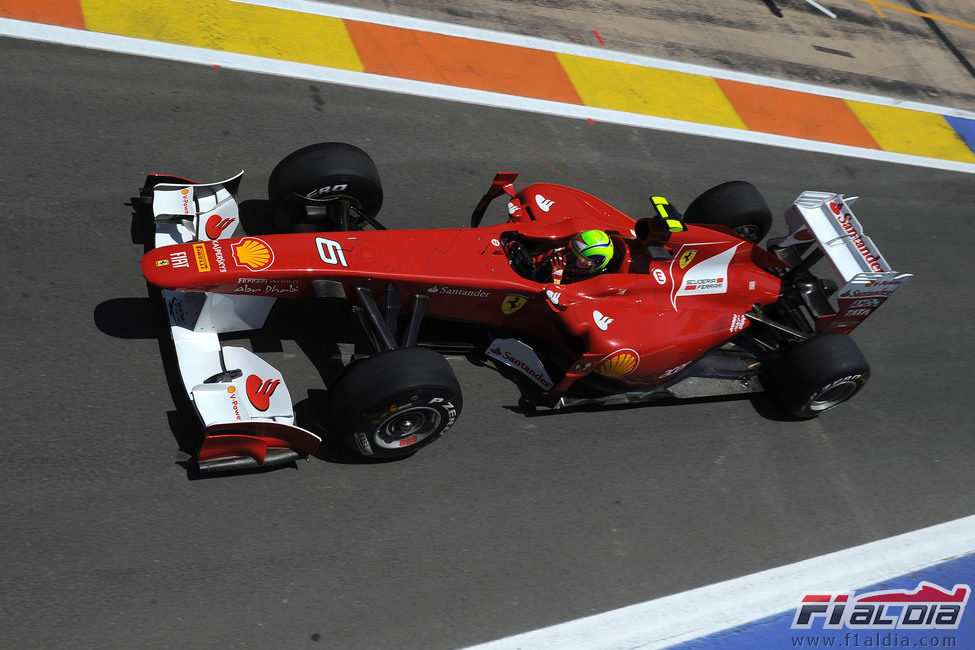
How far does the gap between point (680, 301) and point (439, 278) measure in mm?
2141

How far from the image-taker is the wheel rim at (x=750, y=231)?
27.8 ft

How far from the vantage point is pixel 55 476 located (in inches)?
227

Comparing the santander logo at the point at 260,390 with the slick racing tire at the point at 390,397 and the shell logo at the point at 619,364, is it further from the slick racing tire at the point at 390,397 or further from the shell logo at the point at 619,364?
the shell logo at the point at 619,364

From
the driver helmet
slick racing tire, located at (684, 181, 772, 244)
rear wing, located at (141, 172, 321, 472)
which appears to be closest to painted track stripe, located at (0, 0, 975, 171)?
slick racing tire, located at (684, 181, 772, 244)

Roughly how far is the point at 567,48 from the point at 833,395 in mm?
5526

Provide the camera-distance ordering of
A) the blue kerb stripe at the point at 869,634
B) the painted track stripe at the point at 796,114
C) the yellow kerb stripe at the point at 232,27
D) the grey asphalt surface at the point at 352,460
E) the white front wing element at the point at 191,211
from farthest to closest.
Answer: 1. the painted track stripe at the point at 796,114
2. the yellow kerb stripe at the point at 232,27
3. the white front wing element at the point at 191,211
4. the blue kerb stripe at the point at 869,634
5. the grey asphalt surface at the point at 352,460

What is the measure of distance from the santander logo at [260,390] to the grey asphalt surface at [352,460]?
1.87 feet

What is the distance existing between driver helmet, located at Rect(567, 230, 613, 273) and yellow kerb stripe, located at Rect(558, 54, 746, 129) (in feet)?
13.1

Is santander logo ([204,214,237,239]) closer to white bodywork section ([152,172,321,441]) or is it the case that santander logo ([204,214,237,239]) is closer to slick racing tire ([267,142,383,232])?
white bodywork section ([152,172,321,441])

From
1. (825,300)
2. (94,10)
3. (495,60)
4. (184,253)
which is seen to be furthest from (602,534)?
(94,10)

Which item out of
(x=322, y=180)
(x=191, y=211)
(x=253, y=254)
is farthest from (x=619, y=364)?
(x=191, y=211)

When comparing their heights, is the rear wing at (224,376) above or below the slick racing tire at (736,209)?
below

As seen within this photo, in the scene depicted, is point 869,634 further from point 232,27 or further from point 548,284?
point 232,27

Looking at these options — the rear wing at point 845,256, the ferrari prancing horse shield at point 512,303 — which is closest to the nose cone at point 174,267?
the ferrari prancing horse shield at point 512,303
